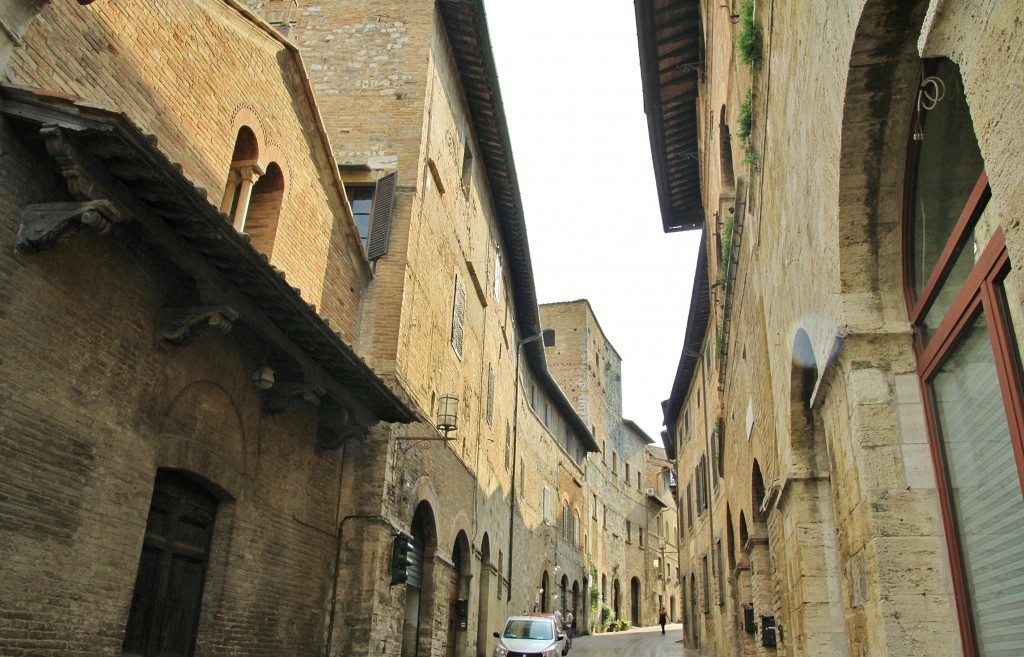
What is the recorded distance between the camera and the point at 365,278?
1198 centimetres

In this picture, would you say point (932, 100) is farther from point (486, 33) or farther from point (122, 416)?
point (486, 33)

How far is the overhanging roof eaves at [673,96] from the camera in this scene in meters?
12.2

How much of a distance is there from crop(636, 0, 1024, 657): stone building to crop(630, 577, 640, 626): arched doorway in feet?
133

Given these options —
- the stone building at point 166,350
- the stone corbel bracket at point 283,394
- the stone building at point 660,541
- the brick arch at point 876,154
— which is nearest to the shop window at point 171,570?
the stone building at point 166,350

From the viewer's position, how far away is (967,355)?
3.57 m

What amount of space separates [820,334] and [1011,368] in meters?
2.02

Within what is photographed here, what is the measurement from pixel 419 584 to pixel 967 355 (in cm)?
1083

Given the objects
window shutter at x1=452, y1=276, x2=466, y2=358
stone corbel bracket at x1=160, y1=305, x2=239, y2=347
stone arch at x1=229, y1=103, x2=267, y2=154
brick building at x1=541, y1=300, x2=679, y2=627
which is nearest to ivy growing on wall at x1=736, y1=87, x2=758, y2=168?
stone corbel bracket at x1=160, y1=305, x2=239, y2=347

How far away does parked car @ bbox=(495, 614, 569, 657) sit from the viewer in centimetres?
1484

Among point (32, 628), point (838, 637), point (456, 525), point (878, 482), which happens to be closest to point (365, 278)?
point (456, 525)

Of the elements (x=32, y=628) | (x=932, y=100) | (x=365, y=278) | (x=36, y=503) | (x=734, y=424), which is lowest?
(x=32, y=628)

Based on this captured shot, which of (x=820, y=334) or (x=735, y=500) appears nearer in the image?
(x=820, y=334)

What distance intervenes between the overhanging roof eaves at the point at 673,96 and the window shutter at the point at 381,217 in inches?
175

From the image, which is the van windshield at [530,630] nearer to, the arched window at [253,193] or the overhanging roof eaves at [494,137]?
the overhanging roof eaves at [494,137]
